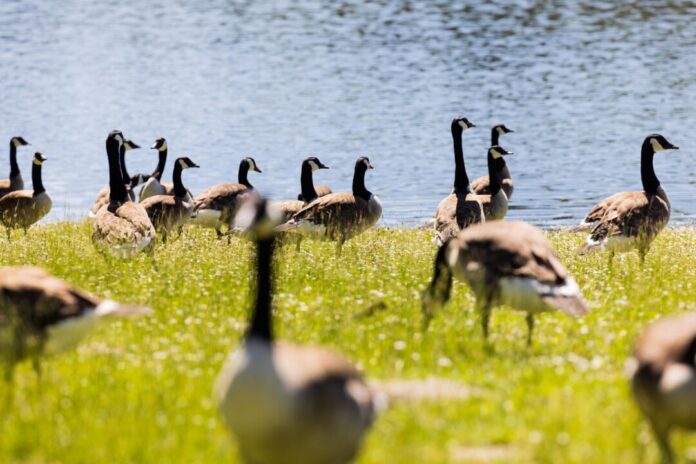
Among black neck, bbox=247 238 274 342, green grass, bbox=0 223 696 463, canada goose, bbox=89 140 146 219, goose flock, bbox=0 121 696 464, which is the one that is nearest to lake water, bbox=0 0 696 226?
canada goose, bbox=89 140 146 219

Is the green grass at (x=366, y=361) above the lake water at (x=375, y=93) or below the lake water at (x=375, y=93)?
above

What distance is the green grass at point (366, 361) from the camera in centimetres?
856

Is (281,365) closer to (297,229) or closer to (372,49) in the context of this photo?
(297,229)

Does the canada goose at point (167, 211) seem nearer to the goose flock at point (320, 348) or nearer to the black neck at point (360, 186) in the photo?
the goose flock at point (320, 348)

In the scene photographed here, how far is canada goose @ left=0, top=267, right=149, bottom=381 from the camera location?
10.2 m

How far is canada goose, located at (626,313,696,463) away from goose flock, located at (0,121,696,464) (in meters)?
0.01

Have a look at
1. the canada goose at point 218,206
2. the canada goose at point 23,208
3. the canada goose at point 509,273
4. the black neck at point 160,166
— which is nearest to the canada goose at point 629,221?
the canada goose at point 509,273

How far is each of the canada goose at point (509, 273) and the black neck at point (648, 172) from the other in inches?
362

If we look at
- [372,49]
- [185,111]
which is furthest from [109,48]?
[185,111]

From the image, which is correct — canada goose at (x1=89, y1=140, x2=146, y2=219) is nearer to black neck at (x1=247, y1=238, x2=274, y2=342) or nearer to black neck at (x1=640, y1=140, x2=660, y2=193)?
black neck at (x1=640, y1=140, x2=660, y2=193)

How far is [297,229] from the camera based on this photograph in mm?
22031

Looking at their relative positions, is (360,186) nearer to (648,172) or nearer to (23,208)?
(648,172)

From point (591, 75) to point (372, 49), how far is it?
2098cm

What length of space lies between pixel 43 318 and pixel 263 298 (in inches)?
138
